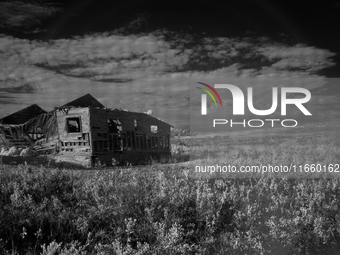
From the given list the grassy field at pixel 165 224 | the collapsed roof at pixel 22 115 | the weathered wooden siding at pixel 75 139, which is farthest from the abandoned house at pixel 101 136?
the grassy field at pixel 165 224

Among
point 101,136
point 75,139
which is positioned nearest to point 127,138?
point 101,136

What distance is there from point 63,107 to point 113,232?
54.6ft

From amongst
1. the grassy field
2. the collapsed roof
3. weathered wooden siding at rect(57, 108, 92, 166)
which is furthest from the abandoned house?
the grassy field

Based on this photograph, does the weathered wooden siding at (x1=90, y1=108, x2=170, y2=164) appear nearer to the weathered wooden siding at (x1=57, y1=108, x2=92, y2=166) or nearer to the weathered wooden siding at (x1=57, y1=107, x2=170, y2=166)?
the weathered wooden siding at (x1=57, y1=107, x2=170, y2=166)

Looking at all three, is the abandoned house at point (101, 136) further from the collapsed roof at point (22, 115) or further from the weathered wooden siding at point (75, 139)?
the collapsed roof at point (22, 115)

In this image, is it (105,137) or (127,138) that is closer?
(105,137)

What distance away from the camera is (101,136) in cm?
1880

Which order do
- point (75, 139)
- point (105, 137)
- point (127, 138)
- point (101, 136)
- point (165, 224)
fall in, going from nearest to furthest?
point (165, 224) → point (101, 136) → point (75, 139) → point (105, 137) → point (127, 138)

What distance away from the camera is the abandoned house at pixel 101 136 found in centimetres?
1822

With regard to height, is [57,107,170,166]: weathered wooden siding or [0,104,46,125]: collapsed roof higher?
[0,104,46,125]: collapsed roof

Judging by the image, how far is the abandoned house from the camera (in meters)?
18.2

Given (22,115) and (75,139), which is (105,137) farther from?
(22,115)

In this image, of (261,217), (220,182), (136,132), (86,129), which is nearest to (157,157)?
(136,132)

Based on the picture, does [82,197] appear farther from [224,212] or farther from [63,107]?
[63,107]
